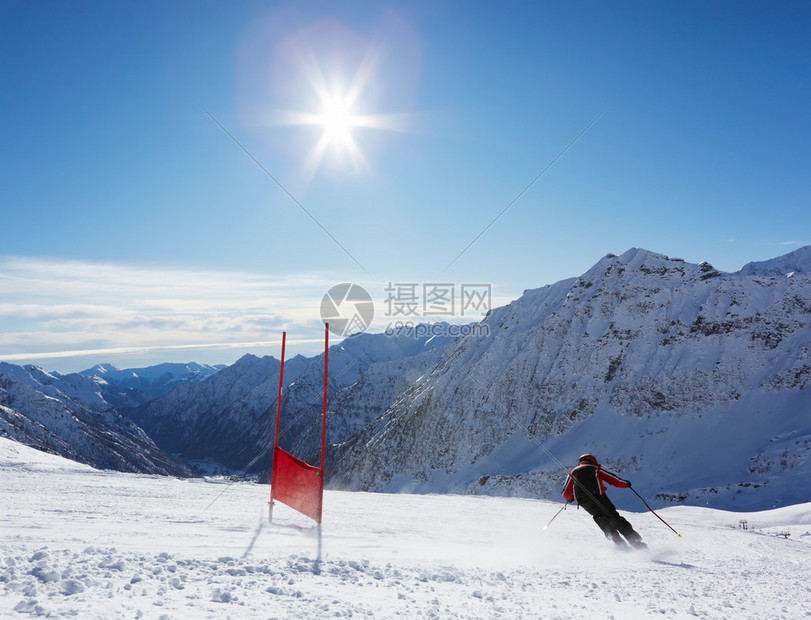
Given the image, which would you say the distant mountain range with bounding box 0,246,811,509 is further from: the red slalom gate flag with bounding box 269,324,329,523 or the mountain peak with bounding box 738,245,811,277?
the red slalom gate flag with bounding box 269,324,329,523

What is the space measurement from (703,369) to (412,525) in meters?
52.6

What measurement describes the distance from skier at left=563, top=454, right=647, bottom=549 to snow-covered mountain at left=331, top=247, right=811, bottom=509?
3663 centimetres

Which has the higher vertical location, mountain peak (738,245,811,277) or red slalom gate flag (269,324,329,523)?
mountain peak (738,245,811,277)

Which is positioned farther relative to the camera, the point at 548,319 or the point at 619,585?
the point at 548,319

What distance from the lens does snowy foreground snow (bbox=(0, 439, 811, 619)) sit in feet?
14.0

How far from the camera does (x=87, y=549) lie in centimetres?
540

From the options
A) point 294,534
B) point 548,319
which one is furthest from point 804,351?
point 294,534

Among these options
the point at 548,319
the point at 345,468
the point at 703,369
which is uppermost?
the point at 548,319

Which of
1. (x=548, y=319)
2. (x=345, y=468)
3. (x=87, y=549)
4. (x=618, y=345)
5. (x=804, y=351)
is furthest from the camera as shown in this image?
(x=345, y=468)

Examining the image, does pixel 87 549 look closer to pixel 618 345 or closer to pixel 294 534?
pixel 294 534

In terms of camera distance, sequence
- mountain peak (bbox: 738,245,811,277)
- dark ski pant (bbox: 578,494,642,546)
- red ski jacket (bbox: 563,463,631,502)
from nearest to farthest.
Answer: dark ski pant (bbox: 578,494,642,546) → red ski jacket (bbox: 563,463,631,502) → mountain peak (bbox: 738,245,811,277)

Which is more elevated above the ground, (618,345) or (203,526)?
(618,345)

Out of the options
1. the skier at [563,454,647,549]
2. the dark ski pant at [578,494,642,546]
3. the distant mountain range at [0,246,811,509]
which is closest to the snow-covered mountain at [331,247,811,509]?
the distant mountain range at [0,246,811,509]

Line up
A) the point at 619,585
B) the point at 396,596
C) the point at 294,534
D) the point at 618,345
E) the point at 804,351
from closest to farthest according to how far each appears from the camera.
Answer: the point at 396,596, the point at 619,585, the point at 294,534, the point at 804,351, the point at 618,345
